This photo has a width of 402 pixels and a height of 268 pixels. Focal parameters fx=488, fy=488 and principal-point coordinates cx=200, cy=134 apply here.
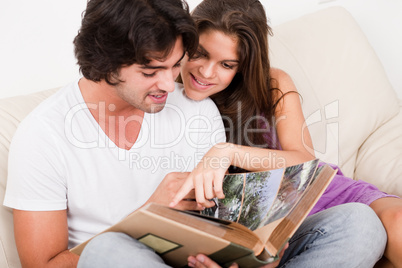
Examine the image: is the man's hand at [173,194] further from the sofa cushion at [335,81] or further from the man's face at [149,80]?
the sofa cushion at [335,81]

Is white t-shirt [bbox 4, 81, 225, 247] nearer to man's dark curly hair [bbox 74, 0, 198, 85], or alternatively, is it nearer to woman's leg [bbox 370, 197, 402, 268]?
man's dark curly hair [bbox 74, 0, 198, 85]

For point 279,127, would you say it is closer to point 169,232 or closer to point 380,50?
point 169,232

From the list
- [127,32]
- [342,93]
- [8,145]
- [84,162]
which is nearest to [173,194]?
[84,162]

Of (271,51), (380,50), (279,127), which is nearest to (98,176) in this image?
(279,127)

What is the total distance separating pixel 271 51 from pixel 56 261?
3.79ft

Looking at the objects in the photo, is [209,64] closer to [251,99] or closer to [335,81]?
[251,99]

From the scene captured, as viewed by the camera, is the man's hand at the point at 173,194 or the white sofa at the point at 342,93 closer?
the man's hand at the point at 173,194

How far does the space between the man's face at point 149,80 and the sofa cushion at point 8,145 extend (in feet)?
1.29

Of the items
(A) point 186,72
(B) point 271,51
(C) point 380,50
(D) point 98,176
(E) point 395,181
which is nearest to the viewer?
(D) point 98,176

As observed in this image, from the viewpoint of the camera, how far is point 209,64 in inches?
57.6

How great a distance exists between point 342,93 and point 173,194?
1.02 m

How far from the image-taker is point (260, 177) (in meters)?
1.11

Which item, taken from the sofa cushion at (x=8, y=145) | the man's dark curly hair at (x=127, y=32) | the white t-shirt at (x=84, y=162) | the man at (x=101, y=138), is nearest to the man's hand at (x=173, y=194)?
the man at (x=101, y=138)

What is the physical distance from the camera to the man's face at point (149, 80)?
120cm
